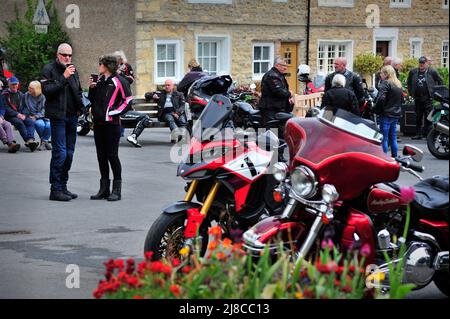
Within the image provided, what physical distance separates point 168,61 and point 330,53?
24.2ft

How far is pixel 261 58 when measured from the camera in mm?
30906

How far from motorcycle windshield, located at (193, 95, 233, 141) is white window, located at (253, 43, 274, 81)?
22852 mm

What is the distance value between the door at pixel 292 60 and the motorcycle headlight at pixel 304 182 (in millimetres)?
25600

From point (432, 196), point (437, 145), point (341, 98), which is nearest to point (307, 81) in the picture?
point (437, 145)

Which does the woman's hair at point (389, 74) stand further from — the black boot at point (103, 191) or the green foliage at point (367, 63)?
the green foliage at point (367, 63)

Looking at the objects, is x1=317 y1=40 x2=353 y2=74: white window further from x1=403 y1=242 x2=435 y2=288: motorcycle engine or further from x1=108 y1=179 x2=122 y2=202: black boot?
x1=403 y1=242 x2=435 y2=288: motorcycle engine

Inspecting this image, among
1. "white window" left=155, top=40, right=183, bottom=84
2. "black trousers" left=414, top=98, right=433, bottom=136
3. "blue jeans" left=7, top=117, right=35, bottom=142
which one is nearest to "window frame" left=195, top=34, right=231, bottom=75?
"white window" left=155, top=40, right=183, bottom=84

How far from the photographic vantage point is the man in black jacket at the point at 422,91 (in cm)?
2086

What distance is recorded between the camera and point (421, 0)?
3528 cm

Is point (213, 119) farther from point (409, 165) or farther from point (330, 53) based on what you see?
point (330, 53)

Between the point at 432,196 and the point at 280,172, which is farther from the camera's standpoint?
the point at 432,196

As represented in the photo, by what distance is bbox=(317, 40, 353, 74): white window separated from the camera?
3294 cm
